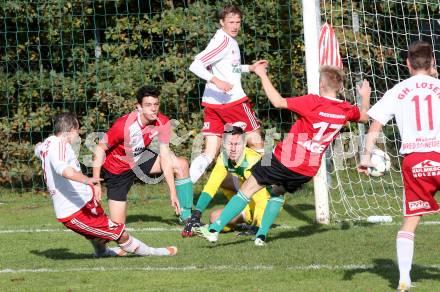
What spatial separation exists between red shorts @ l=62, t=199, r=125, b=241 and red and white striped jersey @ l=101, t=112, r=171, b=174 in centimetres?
172

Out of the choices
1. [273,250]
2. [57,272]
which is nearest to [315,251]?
[273,250]

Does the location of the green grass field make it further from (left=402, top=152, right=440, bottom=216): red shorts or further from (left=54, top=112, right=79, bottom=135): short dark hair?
(left=54, top=112, right=79, bottom=135): short dark hair

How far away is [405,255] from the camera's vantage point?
23.4 ft

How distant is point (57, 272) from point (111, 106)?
21.3 ft

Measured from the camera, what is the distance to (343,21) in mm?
12781

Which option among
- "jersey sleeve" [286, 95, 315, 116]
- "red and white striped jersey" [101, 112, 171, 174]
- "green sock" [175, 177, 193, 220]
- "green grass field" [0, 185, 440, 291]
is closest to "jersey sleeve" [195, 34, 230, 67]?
"red and white striped jersey" [101, 112, 171, 174]

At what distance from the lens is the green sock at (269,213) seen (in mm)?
9789

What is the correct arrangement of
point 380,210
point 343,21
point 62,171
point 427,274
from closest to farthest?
point 427,274
point 62,171
point 380,210
point 343,21

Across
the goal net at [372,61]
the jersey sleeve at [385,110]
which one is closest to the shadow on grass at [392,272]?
the jersey sleeve at [385,110]

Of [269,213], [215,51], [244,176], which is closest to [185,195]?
[244,176]

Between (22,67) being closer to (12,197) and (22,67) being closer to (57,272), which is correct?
(12,197)

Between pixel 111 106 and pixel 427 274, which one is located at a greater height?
pixel 111 106

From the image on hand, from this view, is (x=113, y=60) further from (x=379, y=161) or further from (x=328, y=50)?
(x=379, y=161)

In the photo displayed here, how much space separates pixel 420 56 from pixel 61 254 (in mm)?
4086
